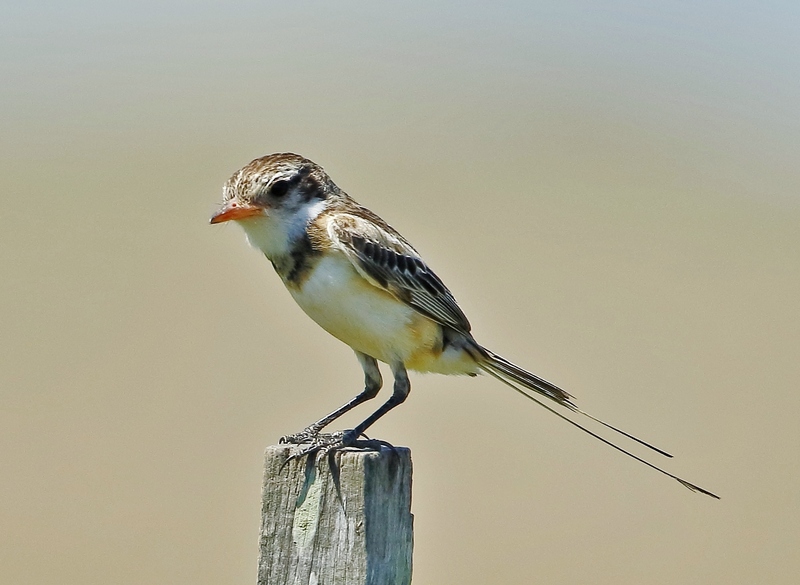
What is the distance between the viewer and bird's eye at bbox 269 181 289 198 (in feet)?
16.6

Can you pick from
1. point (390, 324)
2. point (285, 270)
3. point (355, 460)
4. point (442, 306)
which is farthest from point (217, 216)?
point (355, 460)

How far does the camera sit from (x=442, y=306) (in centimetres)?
551

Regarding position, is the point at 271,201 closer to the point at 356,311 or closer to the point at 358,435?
the point at 356,311

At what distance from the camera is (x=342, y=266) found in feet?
16.6

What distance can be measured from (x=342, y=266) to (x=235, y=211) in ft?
1.99

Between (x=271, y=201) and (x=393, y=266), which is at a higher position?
(x=271, y=201)

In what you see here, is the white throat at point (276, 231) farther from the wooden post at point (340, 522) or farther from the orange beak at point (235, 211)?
the wooden post at point (340, 522)

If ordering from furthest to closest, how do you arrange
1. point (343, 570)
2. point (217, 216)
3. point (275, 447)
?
point (217, 216), point (275, 447), point (343, 570)

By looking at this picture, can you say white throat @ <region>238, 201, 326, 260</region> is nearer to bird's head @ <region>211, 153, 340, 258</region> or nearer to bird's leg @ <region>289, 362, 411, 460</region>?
bird's head @ <region>211, 153, 340, 258</region>

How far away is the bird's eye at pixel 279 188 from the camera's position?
5055 mm

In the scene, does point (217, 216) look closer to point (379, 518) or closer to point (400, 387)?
point (400, 387)

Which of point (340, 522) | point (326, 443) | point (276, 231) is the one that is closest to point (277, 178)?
point (276, 231)

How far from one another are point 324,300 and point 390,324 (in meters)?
0.39

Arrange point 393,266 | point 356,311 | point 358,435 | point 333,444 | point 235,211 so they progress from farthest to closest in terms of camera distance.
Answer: point 393,266, point 356,311, point 235,211, point 358,435, point 333,444
